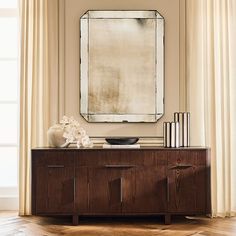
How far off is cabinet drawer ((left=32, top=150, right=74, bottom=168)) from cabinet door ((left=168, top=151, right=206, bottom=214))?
723 mm

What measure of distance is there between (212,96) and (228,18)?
0.64 meters

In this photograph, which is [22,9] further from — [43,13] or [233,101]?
[233,101]

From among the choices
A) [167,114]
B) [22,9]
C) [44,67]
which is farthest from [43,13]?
[167,114]

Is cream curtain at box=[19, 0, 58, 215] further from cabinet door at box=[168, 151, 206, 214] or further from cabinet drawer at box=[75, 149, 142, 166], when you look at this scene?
cabinet door at box=[168, 151, 206, 214]

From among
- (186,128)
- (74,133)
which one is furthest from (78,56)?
(186,128)

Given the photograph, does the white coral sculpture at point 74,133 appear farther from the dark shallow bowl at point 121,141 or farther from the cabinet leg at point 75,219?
the cabinet leg at point 75,219

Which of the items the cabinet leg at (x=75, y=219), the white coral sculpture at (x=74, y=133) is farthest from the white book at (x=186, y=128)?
the cabinet leg at (x=75, y=219)

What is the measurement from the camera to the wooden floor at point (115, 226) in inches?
119

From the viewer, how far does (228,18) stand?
3.60 metres

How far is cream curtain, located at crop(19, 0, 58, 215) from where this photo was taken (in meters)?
3.59

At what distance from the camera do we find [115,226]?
3.23m

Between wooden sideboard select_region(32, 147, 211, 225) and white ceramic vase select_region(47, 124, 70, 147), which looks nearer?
wooden sideboard select_region(32, 147, 211, 225)

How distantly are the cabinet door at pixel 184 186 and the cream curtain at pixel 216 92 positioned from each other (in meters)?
0.39

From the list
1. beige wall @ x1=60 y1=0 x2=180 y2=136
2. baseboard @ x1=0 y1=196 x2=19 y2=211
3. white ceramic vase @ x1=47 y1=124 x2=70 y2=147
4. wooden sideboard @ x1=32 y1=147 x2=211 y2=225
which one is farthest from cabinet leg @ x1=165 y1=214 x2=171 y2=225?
baseboard @ x1=0 y1=196 x2=19 y2=211
